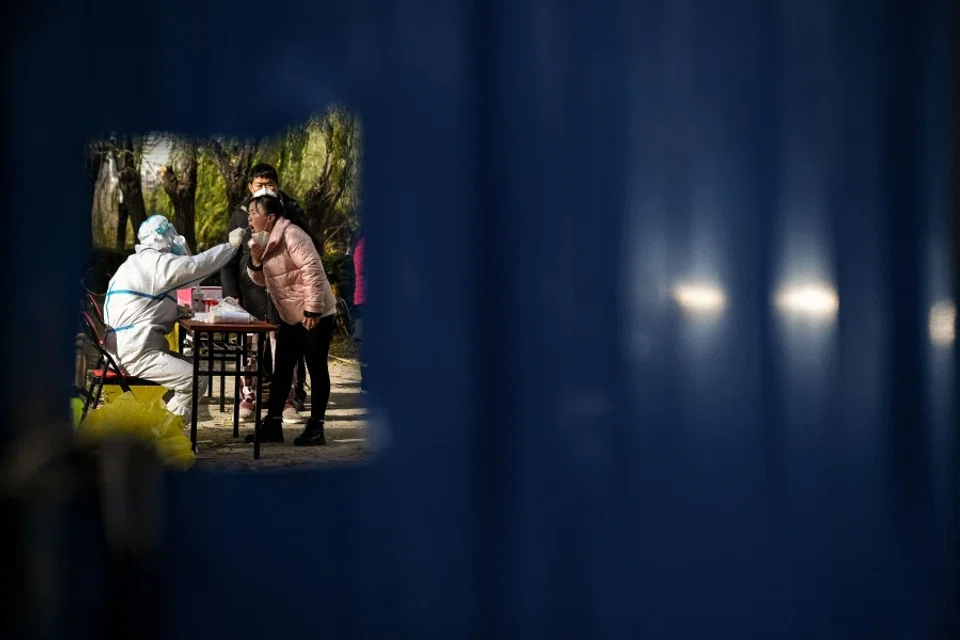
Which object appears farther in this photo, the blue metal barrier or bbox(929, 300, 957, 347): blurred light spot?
bbox(929, 300, 957, 347): blurred light spot

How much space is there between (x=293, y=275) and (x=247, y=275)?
0.12m

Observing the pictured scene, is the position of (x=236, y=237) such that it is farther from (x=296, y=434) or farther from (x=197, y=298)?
(x=296, y=434)

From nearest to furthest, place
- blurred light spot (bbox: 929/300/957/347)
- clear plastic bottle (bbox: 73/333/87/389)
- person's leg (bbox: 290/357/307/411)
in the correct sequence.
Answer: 1. clear plastic bottle (bbox: 73/333/87/389)
2. person's leg (bbox: 290/357/307/411)
3. blurred light spot (bbox: 929/300/957/347)

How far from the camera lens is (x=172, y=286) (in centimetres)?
274

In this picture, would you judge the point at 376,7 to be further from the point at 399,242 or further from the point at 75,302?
the point at 75,302

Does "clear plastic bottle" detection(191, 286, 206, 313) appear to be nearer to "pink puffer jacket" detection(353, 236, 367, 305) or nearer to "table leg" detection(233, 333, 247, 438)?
"table leg" detection(233, 333, 247, 438)

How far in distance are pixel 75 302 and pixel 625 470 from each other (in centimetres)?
148

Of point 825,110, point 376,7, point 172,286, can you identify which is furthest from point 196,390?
point 825,110

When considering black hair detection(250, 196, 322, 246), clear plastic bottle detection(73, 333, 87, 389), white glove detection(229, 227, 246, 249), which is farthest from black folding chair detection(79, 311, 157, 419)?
black hair detection(250, 196, 322, 246)

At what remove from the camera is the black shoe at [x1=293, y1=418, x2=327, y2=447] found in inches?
109

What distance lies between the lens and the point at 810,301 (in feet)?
9.44

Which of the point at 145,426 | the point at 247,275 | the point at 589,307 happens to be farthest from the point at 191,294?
the point at 589,307

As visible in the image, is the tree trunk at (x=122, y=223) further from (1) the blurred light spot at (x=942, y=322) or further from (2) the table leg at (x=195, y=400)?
(1) the blurred light spot at (x=942, y=322)

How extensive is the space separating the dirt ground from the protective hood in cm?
35
